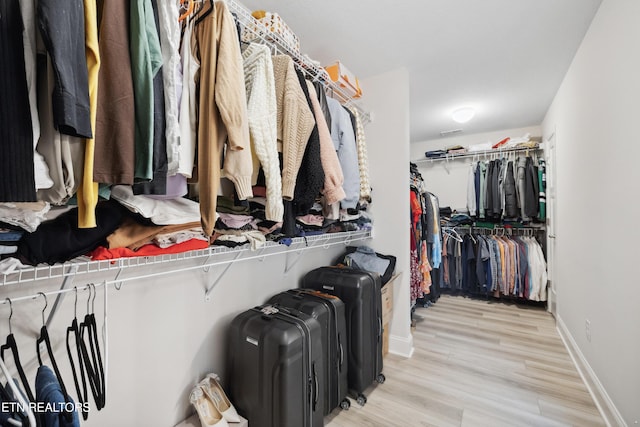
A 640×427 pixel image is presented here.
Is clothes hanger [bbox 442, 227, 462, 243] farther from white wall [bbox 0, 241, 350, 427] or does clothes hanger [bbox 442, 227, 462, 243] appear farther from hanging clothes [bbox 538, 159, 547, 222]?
white wall [bbox 0, 241, 350, 427]

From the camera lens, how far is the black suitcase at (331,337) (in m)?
1.50

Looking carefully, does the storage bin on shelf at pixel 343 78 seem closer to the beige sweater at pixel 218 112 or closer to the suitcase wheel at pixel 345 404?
the beige sweater at pixel 218 112

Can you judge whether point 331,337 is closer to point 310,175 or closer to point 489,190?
point 310,175

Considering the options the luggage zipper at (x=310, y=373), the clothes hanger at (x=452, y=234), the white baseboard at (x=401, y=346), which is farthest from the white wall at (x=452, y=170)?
the luggage zipper at (x=310, y=373)

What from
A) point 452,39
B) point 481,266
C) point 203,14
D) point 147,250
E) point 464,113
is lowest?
point 481,266

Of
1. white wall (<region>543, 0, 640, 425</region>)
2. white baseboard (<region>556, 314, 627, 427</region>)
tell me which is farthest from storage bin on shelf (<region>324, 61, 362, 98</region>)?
white baseboard (<region>556, 314, 627, 427</region>)

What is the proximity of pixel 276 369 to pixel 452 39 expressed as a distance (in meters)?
2.34

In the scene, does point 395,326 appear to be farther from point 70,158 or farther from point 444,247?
point 70,158

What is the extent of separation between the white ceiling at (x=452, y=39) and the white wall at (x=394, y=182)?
23 centimetres

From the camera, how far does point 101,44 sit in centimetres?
68

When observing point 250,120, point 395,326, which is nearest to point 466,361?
point 395,326

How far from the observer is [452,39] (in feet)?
6.35

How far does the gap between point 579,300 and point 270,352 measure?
231cm

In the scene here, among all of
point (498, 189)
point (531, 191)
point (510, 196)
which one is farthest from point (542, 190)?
point (498, 189)
